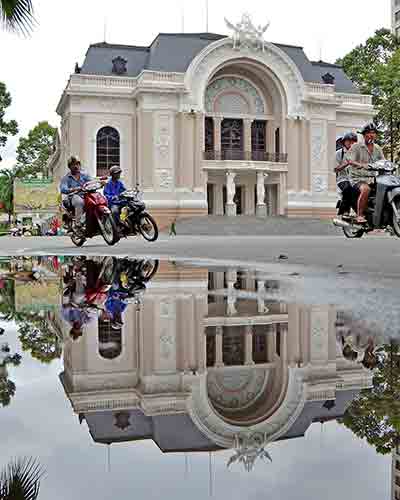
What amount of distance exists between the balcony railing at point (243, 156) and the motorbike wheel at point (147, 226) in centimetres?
2536

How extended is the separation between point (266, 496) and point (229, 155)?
A: 38.4 metres

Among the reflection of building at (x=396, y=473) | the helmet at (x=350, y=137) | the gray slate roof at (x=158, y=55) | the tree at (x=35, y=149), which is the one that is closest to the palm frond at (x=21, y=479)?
the reflection of building at (x=396, y=473)

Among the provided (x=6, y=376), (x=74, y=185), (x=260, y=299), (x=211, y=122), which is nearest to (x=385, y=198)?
(x=260, y=299)

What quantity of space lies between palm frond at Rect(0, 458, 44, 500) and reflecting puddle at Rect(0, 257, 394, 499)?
0.02 m

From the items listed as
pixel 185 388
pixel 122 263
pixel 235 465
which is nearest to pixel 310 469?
pixel 235 465

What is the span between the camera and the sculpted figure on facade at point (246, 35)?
125 ft

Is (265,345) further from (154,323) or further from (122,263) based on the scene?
(122,263)

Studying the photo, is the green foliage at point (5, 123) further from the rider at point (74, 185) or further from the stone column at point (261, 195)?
the rider at point (74, 185)

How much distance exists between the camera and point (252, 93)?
40.8 meters

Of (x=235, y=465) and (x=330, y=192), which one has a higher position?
(x=330, y=192)

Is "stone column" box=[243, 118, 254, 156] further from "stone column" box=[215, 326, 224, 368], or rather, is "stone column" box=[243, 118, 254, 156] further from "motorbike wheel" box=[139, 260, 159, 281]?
"stone column" box=[215, 326, 224, 368]

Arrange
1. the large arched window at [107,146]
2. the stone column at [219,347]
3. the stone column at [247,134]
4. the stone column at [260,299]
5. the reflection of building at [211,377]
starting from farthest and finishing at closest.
Result: 1. the stone column at [247,134]
2. the large arched window at [107,146]
3. the stone column at [260,299]
4. the stone column at [219,347]
5. the reflection of building at [211,377]

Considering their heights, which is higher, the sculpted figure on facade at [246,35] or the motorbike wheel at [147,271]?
the sculpted figure on facade at [246,35]

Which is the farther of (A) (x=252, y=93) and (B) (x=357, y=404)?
(A) (x=252, y=93)
